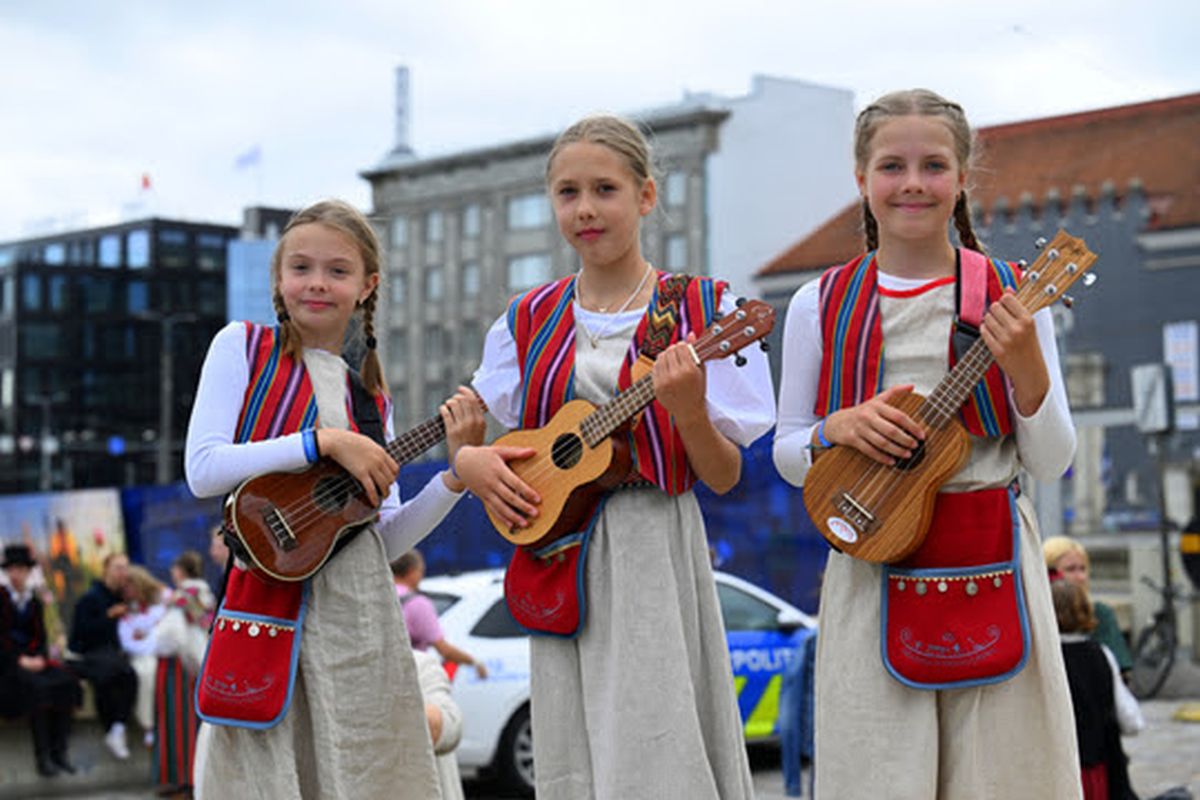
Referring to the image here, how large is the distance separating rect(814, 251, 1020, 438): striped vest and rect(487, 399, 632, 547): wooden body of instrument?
447mm

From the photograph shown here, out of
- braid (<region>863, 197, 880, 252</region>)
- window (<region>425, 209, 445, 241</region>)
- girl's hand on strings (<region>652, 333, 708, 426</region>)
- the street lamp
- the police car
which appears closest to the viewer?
girl's hand on strings (<region>652, 333, 708, 426</region>)

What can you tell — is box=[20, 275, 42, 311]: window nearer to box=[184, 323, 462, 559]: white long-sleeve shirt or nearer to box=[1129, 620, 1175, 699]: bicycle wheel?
box=[1129, 620, 1175, 699]: bicycle wheel

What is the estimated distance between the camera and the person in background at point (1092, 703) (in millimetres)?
6359

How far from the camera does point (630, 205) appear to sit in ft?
12.3

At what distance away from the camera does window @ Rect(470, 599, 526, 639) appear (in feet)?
36.3

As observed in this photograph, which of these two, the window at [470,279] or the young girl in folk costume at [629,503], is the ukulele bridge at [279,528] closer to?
the young girl in folk costume at [629,503]

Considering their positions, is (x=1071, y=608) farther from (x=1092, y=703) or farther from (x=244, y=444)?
(x=244, y=444)

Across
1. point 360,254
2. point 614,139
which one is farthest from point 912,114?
point 360,254

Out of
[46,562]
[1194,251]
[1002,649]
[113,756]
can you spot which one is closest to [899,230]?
[1002,649]

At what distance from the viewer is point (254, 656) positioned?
370cm

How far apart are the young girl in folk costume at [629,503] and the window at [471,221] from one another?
63.4m

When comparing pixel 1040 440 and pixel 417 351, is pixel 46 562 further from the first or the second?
pixel 417 351

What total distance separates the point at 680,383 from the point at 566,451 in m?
0.33

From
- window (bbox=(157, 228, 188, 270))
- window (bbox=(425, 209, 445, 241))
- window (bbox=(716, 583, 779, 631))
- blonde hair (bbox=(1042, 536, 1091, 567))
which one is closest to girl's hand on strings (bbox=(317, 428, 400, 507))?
blonde hair (bbox=(1042, 536, 1091, 567))
